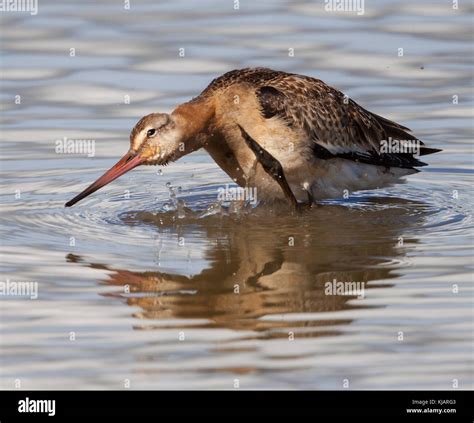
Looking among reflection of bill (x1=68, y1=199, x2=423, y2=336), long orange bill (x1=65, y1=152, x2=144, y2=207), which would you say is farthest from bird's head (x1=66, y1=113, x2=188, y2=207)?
reflection of bill (x1=68, y1=199, x2=423, y2=336)

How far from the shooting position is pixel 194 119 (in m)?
12.1

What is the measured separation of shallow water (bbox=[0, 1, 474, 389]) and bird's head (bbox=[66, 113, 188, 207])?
1.68ft

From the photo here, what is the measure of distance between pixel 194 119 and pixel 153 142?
0.41m

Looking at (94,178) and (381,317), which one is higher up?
(94,178)

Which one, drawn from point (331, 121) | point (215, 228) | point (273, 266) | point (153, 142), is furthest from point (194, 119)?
point (273, 266)

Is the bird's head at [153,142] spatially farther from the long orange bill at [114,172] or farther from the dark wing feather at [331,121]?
the dark wing feather at [331,121]

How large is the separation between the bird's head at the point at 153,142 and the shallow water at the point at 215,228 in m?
0.51

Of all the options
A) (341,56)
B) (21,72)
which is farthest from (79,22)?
(341,56)

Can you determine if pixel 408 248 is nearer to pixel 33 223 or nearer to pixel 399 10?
pixel 33 223

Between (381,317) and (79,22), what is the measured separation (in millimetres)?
9089

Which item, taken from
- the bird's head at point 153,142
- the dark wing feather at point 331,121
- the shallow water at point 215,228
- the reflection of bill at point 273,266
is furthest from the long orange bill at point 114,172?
the dark wing feather at point 331,121

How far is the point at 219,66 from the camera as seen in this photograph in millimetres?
16094

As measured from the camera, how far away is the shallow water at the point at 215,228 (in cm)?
875

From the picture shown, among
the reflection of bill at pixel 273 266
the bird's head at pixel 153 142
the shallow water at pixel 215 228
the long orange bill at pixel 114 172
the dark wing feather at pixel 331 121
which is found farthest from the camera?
the dark wing feather at pixel 331 121
